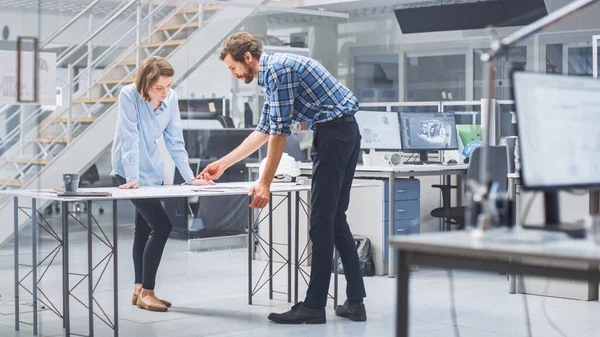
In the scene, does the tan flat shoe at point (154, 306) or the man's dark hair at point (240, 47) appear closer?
the man's dark hair at point (240, 47)

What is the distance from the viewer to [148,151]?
461cm

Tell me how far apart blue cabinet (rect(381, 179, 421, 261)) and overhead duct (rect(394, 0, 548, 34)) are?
15.0ft

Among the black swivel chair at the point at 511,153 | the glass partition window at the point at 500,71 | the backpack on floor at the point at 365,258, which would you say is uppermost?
the glass partition window at the point at 500,71

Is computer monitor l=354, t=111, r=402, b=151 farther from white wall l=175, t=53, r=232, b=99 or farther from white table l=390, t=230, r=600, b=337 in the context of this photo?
white table l=390, t=230, r=600, b=337

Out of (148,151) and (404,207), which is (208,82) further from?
(148,151)

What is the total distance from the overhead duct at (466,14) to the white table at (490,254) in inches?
335

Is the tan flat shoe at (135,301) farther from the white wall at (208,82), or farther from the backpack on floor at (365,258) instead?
the white wall at (208,82)

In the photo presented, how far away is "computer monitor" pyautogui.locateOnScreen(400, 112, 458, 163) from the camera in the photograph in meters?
6.86

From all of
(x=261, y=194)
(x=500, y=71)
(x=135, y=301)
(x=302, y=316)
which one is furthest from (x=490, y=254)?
(x=500, y=71)

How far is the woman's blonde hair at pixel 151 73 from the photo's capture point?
175 inches

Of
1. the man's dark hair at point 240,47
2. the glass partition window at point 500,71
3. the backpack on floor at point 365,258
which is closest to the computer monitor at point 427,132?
the backpack on floor at point 365,258

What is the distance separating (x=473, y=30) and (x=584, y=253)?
371 inches

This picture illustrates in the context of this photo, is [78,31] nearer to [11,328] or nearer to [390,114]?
[390,114]

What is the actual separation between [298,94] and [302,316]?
1.06 metres
